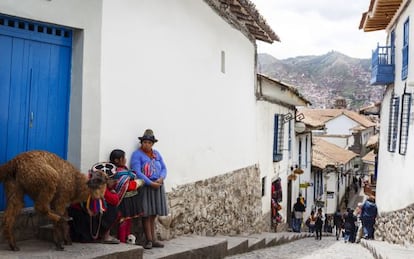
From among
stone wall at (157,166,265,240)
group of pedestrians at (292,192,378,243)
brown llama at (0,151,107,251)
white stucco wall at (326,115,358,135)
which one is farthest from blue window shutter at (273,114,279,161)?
white stucco wall at (326,115,358,135)

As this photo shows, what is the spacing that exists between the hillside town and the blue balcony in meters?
1.51

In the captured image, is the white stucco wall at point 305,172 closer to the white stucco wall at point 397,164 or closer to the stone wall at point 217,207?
the white stucco wall at point 397,164

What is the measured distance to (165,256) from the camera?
21.1 ft

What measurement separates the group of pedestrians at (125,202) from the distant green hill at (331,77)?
93.2m

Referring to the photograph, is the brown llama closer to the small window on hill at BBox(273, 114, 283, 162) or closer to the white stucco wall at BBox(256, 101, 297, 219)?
the white stucco wall at BBox(256, 101, 297, 219)

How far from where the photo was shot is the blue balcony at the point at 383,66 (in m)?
15.7

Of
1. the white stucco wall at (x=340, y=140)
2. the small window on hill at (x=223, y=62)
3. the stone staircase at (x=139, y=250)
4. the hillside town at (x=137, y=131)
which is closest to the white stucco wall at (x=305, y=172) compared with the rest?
the hillside town at (x=137, y=131)

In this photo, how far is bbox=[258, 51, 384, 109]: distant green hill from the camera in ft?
347

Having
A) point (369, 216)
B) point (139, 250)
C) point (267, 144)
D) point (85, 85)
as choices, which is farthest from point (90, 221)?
point (369, 216)

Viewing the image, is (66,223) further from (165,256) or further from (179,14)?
(179,14)

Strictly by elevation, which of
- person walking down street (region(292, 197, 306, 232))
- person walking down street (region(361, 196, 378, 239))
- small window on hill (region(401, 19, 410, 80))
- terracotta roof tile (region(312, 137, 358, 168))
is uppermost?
small window on hill (region(401, 19, 410, 80))

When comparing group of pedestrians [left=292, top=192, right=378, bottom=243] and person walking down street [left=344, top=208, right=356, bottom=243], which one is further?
person walking down street [left=344, top=208, right=356, bottom=243]

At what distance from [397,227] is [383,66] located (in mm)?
5206

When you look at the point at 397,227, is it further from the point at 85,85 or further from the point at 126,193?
the point at 85,85
